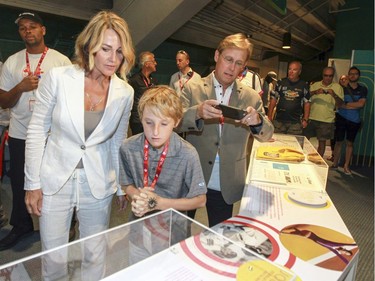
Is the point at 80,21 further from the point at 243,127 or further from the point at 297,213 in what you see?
the point at 297,213

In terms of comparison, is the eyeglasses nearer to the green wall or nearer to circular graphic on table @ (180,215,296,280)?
circular graphic on table @ (180,215,296,280)

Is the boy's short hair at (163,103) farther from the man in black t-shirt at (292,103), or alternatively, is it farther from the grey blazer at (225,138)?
the man in black t-shirt at (292,103)

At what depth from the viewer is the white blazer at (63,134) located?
1332 millimetres

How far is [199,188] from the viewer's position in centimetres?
138

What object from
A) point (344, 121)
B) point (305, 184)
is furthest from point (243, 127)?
point (344, 121)

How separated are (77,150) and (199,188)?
580mm

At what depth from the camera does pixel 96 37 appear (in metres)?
1.29

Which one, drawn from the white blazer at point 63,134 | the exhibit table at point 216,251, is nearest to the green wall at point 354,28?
the exhibit table at point 216,251

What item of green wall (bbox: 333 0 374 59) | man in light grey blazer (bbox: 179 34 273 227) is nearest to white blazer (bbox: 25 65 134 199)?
man in light grey blazer (bbox: 179 34 273 227)

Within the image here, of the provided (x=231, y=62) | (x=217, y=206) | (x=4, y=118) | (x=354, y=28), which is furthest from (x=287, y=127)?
(x=354, y=28)

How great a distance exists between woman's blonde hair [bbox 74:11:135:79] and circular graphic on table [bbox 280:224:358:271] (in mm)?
1048

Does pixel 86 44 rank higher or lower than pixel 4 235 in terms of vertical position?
higher

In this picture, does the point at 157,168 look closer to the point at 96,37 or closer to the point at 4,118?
the point at 96,37

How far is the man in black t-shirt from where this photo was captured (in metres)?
4.32
